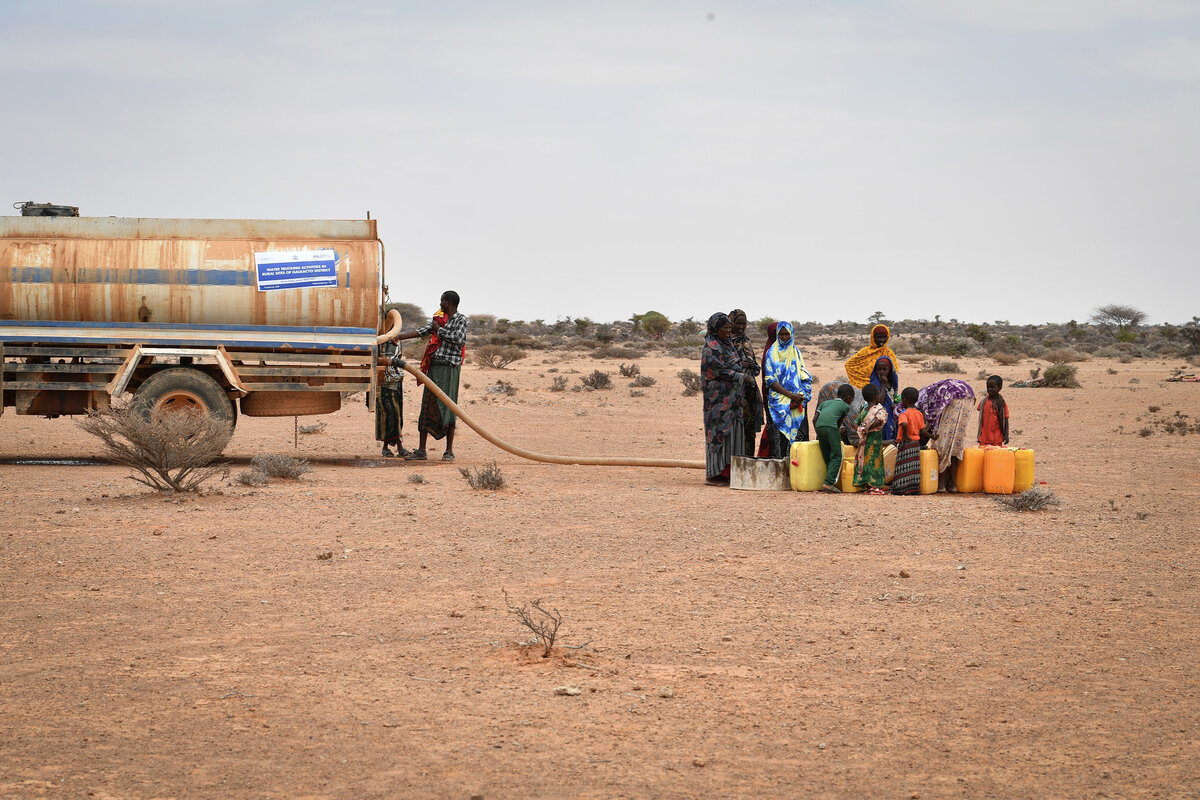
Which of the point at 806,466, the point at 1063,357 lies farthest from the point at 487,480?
the point at 1063,357

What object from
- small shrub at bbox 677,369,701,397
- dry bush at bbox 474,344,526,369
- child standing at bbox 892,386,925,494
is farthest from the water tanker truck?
dry bush at bbox 474,344,526,369

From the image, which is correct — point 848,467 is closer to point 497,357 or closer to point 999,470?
point 999,470

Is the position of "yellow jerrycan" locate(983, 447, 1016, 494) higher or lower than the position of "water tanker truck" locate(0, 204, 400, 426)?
lower

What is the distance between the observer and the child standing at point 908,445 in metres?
11.4

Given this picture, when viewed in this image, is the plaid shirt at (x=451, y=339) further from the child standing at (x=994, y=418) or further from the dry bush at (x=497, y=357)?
the dry bush at (x=497, y=357)

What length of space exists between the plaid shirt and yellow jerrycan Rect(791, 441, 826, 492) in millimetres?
4494

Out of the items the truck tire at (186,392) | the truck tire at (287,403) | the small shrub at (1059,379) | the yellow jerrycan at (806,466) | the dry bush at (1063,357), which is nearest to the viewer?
the yellow jerrycan at (806,466)

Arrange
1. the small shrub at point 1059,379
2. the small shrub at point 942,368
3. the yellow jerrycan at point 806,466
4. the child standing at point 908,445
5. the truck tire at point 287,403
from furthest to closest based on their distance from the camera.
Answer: the small shrub at point 942,368, the small shrub at point 1059,379, the truck tire at point 287,403, the yellow jerrycan at point 806,466, the child standing at point 908,445

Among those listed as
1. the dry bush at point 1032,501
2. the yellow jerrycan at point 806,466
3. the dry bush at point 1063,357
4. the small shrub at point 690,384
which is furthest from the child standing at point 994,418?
the dry bush at point 1063,357

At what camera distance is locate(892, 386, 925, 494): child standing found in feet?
37.6

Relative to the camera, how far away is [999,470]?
11703 millimetres

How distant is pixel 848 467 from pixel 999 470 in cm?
152

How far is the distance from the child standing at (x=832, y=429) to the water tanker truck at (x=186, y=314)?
534 cm

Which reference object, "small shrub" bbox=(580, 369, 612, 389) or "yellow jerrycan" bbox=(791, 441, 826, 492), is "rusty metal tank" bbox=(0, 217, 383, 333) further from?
"small shrub" bbox=(580, 369, 612, 389)
